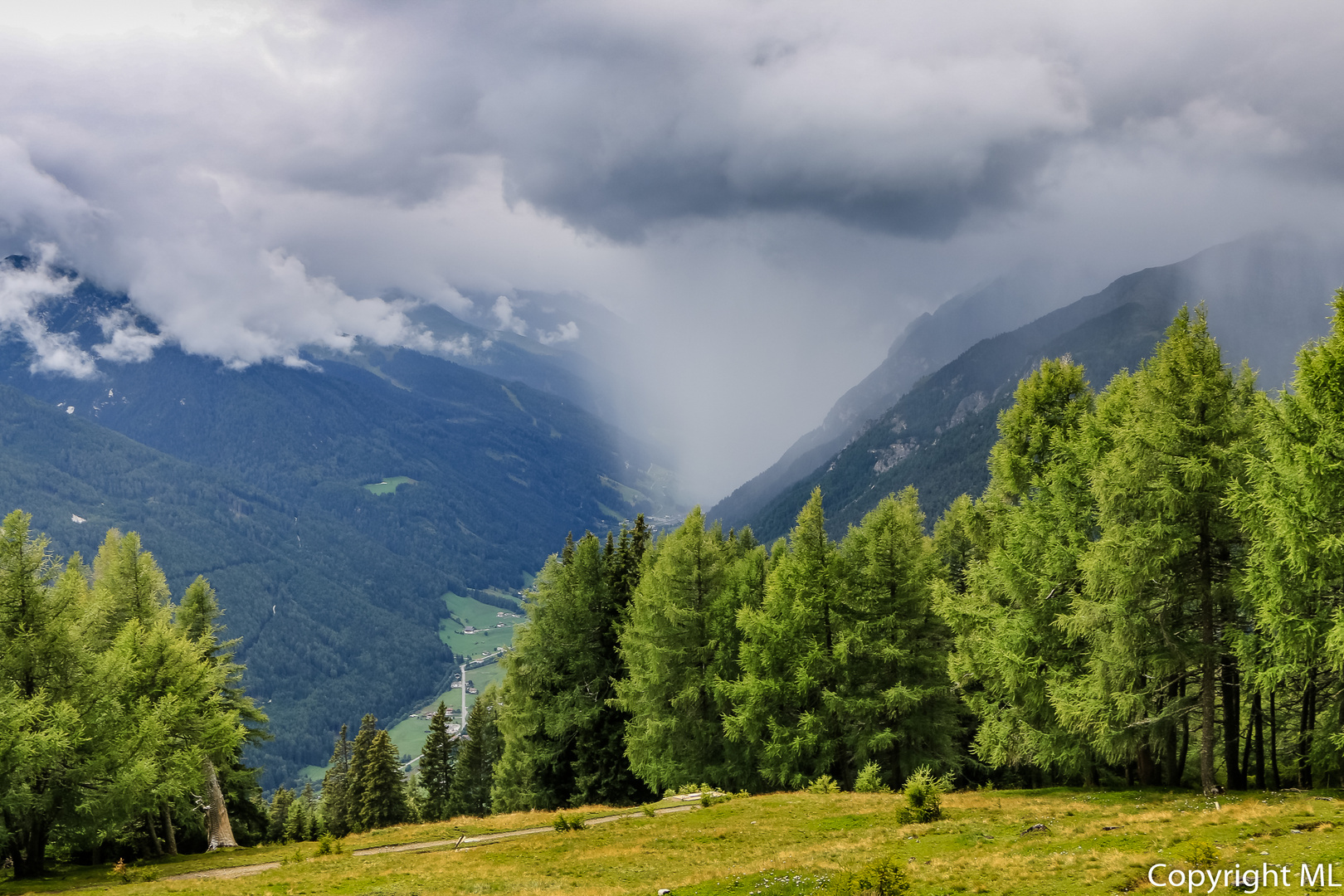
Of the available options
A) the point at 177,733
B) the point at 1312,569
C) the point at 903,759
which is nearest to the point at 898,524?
the point at 903,759

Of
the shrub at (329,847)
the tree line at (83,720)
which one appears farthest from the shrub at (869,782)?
the tree line at (83,720)

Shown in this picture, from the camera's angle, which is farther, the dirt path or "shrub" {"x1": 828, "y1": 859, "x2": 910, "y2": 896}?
the dirt path

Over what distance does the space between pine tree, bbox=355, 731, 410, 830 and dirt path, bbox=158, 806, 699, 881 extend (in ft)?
146

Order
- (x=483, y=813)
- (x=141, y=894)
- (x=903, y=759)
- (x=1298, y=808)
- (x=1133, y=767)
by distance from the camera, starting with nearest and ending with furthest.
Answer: (x=1298, y=808) < (x=141, y=894) < (x=1133, y=767) < (x=903, y=759) < (x=483, y=813)

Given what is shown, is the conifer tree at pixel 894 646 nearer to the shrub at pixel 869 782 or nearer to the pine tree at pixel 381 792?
the shrub at pixel 869 782

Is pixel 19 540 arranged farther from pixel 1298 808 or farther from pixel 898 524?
pixel 1298 808

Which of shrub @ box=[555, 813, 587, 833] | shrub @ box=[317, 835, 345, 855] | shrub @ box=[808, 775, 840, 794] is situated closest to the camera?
shrub @ box=[317, 835, 345, 855]

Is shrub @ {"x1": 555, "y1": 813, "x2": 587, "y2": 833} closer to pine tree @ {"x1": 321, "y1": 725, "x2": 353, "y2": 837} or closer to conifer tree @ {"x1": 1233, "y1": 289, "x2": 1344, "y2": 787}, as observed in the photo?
conifer tree @ {"x1": 1233, "y1": 289, "x2": 1344, "y2": 787}

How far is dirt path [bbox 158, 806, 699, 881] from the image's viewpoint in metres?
24.5

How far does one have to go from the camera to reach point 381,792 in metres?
69.0

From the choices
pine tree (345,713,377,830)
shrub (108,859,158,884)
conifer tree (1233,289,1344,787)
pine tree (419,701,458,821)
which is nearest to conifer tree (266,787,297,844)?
pine tree (345,713,377,830)

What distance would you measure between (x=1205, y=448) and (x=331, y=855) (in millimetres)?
32619

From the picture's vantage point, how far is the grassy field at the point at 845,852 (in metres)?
13.9

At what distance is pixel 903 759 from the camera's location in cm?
3356
